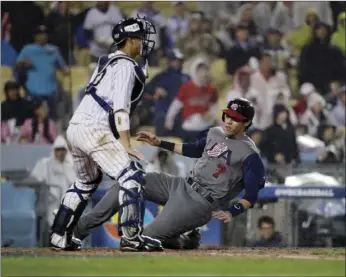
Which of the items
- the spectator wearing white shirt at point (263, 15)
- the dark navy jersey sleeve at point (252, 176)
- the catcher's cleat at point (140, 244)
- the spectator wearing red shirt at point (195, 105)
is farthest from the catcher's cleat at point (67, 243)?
the spectator wearing white shirt at point (263, 15)

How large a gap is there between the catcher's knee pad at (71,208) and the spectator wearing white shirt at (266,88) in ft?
19.3

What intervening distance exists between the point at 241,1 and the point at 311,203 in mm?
3155

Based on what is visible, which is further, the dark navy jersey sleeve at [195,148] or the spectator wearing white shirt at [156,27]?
the spectator wearing white shirt at [156,27]

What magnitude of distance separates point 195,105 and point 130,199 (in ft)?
20.5

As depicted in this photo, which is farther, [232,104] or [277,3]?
[277,3]

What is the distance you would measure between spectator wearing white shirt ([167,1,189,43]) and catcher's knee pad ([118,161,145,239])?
22.1ft

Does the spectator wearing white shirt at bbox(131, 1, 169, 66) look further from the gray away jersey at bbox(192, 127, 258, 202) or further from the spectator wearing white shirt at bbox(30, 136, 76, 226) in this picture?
the gray away jersey at bbox(192, 127, 258, 202)

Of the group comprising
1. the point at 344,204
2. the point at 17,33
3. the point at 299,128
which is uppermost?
the point at 17,33

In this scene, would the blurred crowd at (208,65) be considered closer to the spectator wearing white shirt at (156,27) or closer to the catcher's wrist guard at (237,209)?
the spectator wearing white shirt at (156,27)

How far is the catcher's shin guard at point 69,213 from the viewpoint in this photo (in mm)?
6570

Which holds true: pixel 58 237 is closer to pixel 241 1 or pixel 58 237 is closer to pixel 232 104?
pixel 232 104

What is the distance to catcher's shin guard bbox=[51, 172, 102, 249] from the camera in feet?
21.6

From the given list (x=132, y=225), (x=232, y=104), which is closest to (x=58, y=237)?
(x=132, y=225)

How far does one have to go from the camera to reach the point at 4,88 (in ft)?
41.3
